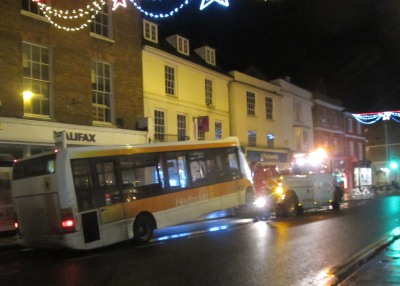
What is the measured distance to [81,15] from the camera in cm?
1894

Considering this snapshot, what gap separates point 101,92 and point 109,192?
968cm

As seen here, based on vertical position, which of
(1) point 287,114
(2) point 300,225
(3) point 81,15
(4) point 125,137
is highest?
(3) point 81,15

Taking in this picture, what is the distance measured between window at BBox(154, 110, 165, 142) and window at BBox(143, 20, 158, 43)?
13.4 ft

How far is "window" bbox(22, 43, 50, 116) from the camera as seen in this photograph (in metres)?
17.4

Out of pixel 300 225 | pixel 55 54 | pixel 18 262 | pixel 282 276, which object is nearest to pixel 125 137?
pixel 55 54

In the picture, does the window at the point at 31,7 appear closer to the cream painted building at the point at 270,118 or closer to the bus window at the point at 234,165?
the bus window at the point at 234,165

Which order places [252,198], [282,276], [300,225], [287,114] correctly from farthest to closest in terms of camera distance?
[287,114]
[252,198]
[300,225]
[282,276]

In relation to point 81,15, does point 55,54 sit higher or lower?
lower

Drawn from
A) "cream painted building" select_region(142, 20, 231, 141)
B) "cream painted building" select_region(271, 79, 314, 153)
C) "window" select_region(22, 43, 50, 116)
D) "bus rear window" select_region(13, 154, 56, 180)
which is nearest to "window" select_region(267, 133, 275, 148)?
"cream painted building" select_region(271, 79, 314, 153)

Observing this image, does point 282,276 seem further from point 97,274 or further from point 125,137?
point 125,137

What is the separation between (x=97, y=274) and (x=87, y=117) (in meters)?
11.9

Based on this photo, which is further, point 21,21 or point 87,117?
point 87,117

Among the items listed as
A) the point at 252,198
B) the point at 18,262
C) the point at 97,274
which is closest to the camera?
the point at 97,274

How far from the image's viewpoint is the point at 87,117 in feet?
63.9
